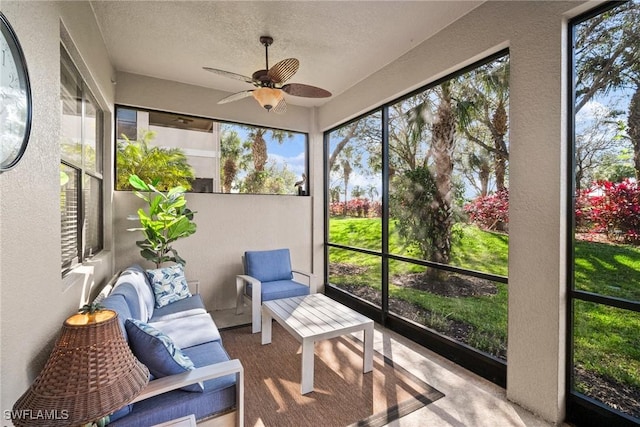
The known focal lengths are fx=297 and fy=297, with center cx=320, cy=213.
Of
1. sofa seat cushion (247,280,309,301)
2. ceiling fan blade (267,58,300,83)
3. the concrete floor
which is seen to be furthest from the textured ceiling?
the concrete floor

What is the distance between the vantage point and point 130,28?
2781 millimetres

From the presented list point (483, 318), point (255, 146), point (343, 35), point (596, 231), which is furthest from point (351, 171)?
point (596, 231)

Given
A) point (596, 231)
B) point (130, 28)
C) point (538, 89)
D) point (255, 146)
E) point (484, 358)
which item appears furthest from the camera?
point (255, 146)

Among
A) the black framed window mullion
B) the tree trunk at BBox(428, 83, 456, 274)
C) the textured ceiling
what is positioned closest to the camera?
the textured ceiling

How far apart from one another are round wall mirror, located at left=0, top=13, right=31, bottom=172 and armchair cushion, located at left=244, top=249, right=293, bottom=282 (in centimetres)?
294

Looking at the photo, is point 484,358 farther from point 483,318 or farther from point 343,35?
point 343,35

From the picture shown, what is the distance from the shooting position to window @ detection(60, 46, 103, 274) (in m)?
2.05

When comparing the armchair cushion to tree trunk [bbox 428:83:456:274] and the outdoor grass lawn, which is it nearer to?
the outdoor grass lawn

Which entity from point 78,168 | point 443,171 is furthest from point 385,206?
point 78,168

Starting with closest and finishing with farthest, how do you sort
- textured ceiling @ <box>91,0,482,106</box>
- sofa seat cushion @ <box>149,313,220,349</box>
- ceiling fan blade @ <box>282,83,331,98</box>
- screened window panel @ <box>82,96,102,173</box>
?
sofa seat cushion @ <box>149,313,220,349</box> → textured ceiling @ <box>91,0,482,106</box> → screened window panel @ <box>82,96,102,173</box> → ceiling fan blade @ <box>282,83,331,98</box>

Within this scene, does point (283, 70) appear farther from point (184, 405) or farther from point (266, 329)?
point (266, 329)

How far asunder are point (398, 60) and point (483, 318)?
2765 millimetres

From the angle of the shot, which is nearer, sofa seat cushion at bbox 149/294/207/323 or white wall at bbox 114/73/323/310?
sofa seat cushion at bbox 149/294/207/323

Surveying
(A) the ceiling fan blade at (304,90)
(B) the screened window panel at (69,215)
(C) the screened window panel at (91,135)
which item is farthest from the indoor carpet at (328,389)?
(A) the ceiling fan blade at (304,90)
